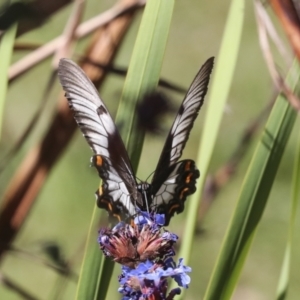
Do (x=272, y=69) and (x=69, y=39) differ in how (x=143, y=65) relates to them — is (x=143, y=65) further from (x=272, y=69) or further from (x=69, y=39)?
(x=69, y=39)

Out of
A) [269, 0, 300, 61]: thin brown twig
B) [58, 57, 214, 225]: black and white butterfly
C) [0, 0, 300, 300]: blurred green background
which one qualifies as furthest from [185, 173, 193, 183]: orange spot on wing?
[0, 0, 300, 300]: blurred green background

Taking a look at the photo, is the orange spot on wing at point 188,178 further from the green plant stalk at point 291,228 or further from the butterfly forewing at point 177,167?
the green plant stalk at point 291,228

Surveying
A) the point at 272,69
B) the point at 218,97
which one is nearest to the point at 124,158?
the point at 218,97

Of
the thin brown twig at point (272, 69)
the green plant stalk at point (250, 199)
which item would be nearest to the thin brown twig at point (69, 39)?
the thin brown twig at point (272, 69)

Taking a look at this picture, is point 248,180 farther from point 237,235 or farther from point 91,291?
point 91,291

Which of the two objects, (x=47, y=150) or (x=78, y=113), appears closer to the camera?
(x=78, y=113)

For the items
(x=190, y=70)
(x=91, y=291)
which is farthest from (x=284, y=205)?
(x=91, y=291)

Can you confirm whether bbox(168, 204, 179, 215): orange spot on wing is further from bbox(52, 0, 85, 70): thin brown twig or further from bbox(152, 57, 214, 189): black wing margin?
bbox(52, 0, 85, 70): thin brown twig

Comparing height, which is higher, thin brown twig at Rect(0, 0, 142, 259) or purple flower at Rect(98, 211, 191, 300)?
thin brown twig at Rect(0, 0, 142, 259)
